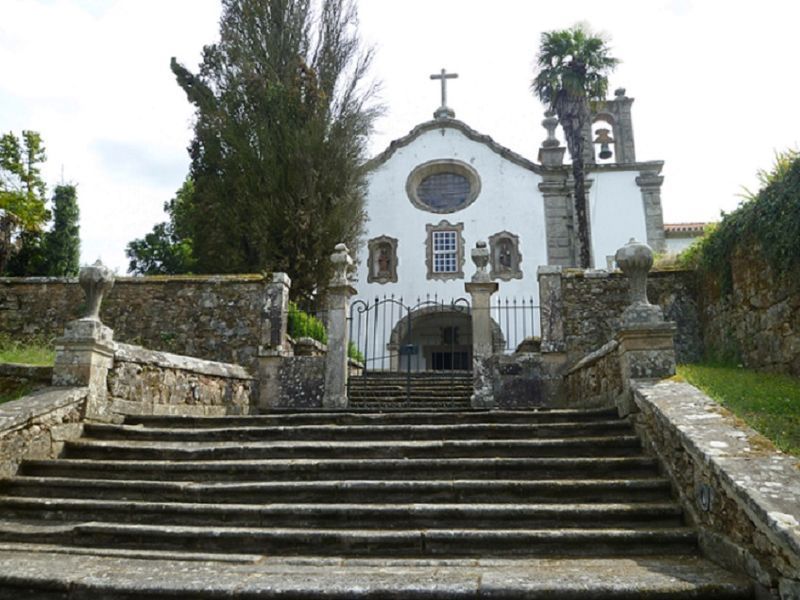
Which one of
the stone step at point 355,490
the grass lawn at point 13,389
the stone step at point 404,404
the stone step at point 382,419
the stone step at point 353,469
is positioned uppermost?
the grass lawn at point 13,389

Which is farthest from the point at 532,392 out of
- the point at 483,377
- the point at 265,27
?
the point at 265,27

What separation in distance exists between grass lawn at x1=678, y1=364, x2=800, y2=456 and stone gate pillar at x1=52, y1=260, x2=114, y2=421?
6.16 m

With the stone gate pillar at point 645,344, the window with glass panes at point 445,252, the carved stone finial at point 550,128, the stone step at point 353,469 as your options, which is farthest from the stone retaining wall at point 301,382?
the carved stone finial at point 550,128

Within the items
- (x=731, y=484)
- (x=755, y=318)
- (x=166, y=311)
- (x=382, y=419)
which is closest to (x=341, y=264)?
(x=166, y=311)

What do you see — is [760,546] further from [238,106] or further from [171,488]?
[238,106]

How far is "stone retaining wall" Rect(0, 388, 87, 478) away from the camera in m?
5.87

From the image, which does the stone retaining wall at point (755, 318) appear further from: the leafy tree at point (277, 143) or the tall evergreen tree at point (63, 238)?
the tall evergreen tree at point (63, 238)

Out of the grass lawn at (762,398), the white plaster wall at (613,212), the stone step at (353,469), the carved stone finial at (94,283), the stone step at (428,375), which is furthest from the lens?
the white plaster wall at (613,212)

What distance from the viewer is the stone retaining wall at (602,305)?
10.7 m

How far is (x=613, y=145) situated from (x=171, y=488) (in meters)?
20.8

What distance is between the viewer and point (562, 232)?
1950 cm

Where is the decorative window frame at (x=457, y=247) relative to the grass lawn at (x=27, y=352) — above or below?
above

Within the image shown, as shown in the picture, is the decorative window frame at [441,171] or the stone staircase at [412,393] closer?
the stone staircase at [412,393]

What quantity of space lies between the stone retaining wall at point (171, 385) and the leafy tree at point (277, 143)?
13.6 feet
